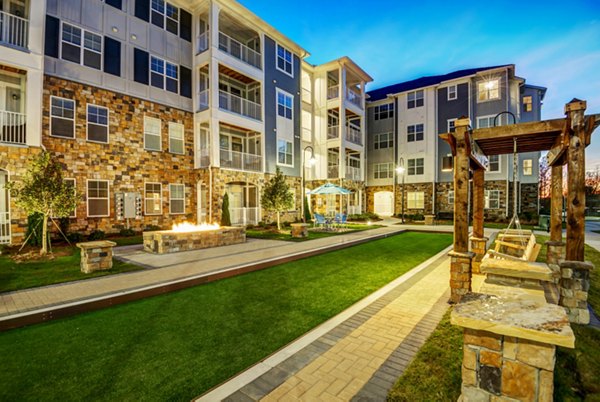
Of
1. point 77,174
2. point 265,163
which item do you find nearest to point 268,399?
point 77,174

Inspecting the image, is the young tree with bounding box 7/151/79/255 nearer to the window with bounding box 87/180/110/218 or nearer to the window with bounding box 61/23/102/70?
the window with bounding box 87/180/110/218

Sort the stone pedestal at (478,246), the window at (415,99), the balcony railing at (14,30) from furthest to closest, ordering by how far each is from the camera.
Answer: the window at (415,99) → the balcony railing at (14,30) → the stone pedestal at (478,246)

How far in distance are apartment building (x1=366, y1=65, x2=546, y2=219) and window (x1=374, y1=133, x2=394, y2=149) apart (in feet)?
0.32

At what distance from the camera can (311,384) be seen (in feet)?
9.41

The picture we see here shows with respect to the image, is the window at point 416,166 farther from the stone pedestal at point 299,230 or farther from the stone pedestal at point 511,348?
the stone pedestal at point 511,348

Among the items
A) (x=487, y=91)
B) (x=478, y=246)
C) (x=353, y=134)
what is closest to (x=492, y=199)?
(x=487, y=91)

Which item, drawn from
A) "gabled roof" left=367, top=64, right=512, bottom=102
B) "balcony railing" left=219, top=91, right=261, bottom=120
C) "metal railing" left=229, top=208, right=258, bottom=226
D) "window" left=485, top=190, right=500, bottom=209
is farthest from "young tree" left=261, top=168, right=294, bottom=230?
"gabled roof" left=367, top=64, right=512, bottom=102

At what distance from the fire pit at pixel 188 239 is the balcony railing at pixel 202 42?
11048 millimetres

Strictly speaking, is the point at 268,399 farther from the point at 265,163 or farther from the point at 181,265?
the point at 265,163

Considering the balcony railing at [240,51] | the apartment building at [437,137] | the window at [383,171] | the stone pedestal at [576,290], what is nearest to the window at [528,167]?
the apartment building at [437,137]

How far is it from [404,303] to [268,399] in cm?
331

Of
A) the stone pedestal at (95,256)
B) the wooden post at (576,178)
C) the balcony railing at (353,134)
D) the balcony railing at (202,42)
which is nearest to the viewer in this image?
the wooden post at (576,178)

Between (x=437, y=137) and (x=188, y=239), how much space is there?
22766 mm

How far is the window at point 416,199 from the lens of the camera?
25.7 m
